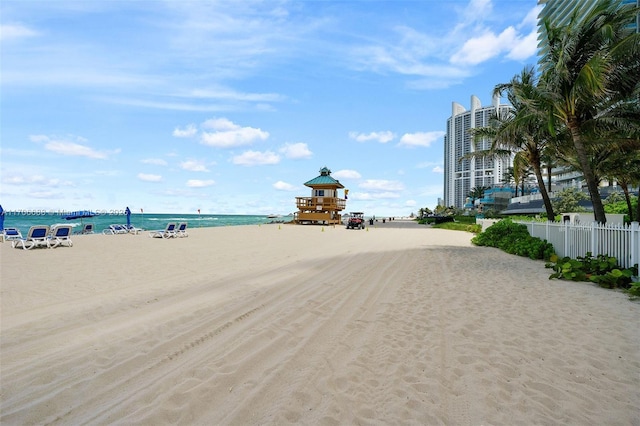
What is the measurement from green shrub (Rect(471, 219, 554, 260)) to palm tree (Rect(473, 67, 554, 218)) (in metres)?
2.53

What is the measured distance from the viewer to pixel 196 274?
29.9ft

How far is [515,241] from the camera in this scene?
14.8m

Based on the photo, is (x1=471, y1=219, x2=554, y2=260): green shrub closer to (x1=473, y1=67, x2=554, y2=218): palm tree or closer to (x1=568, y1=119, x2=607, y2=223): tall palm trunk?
(x1=568, y1=119, x2=607, y2=223): tall palm trunk

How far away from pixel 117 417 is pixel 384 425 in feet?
7.04

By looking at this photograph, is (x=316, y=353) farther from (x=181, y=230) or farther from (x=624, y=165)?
(x=624, y=165)

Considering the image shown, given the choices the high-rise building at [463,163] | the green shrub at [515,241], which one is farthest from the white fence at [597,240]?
the high-rise building at [463,163]

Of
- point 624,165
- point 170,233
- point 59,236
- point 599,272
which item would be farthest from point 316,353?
point 624,165

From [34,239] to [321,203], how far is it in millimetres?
36578

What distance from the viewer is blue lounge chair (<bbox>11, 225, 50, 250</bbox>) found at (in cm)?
1511

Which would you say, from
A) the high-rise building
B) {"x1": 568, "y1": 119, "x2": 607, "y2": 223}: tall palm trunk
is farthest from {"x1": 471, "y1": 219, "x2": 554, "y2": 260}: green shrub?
the high-rise building

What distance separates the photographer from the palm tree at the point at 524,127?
1369 centimetres

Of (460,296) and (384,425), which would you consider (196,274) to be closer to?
(460,296)

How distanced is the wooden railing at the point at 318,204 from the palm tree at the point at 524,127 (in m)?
28.8

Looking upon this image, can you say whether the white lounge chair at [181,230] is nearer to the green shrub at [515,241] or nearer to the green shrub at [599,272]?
the green shrub at [515,241]
